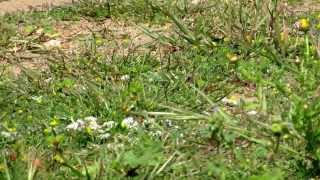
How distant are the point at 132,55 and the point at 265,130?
244 cm

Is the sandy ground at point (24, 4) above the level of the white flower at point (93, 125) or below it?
above

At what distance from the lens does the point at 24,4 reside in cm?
747

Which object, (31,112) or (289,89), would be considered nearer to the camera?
(289,89)

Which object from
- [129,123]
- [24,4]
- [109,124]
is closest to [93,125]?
[109,124]

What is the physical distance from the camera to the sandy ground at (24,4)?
23.8 feet

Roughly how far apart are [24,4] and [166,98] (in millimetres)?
3440

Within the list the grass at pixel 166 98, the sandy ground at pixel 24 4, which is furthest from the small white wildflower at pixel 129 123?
the sandy ground at pixel 24 4

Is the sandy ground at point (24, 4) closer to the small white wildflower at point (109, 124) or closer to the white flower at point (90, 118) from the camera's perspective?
the white flower at point (90, 118)

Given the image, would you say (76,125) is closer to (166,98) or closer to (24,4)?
(166,98)

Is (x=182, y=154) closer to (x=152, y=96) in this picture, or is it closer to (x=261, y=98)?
(x=261, y=98)

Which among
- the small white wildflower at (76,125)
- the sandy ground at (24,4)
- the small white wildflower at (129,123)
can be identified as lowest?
the small white wildflower at (76,125)

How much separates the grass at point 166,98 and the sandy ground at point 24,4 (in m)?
0.38

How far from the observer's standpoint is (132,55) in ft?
17.9

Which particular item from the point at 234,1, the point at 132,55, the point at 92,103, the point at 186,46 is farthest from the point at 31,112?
the point at 234,1
